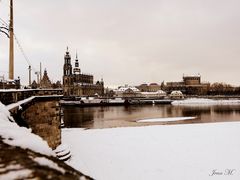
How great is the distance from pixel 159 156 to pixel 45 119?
22.5 ft

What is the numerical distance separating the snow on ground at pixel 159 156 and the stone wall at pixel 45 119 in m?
1.70

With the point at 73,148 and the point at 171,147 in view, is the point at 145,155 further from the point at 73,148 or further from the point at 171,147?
the point at 73,148

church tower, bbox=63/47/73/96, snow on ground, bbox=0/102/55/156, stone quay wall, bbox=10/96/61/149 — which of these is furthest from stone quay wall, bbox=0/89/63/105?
church tower, bbox=63/47/73/96

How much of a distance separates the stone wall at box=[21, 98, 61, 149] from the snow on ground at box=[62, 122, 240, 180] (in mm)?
1701

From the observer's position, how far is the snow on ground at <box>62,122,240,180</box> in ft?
44.8

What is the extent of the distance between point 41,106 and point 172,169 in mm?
7957

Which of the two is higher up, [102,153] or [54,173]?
[54,173]

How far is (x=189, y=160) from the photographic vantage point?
15742 mm

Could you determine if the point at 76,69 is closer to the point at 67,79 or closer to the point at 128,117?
the point at 67,79

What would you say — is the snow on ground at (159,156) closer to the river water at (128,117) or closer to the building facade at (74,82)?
the river water at (128,117)

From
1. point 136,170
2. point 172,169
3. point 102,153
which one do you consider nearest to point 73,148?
point 102,153

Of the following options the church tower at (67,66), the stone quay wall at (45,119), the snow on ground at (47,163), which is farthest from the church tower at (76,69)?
the snow on ground at (47,163)

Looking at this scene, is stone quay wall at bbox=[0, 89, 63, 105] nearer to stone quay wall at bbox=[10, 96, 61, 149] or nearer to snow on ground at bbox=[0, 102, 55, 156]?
stone quay wall at bbox=[10, 96, 61, 149]

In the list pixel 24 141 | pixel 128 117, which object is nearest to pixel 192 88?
pixel 128 117
